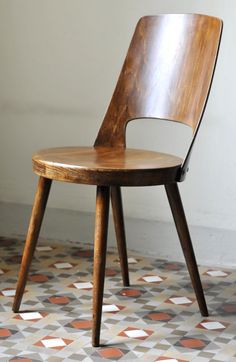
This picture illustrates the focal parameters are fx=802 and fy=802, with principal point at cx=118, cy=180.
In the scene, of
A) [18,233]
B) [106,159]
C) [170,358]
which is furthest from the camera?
[18,233]

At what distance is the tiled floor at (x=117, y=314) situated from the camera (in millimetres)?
2199

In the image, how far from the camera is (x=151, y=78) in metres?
2.60

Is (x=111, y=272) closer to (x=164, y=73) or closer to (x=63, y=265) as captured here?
(x=63, y=265)

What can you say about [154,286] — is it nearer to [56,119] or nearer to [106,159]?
[106,159]

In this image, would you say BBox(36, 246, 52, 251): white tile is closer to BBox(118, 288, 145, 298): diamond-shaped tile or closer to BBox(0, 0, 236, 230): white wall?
BBox(0, 0, 236, 230): white wall

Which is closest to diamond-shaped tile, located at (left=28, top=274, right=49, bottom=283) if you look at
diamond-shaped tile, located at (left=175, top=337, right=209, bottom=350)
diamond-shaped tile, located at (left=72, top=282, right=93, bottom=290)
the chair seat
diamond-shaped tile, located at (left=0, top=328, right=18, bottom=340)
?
diamond-shaped tile, located at (left=72, top=282, right=93, bottom=290)

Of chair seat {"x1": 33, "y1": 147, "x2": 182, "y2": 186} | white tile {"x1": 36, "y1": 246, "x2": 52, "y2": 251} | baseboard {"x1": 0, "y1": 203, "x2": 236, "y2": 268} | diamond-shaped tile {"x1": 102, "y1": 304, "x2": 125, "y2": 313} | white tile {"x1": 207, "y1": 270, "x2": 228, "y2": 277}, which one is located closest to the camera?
chair seat {"x1": 33, "y1": 147, "x2": 182, "y2": 186}

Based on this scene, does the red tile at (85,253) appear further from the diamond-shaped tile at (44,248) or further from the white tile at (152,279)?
the white tile at (152,279)

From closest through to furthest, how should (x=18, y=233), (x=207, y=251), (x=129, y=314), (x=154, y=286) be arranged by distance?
1. (x=129, y=314)
2. (x=154, y=286)
3. (x=207, y=251)
4. (x=18, y=233)

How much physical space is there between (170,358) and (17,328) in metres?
0.47

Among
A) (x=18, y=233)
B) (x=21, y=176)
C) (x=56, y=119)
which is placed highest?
(x=56, y=119)

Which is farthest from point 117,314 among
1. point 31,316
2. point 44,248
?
point 44,248

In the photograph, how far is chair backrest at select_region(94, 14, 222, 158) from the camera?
244 cm

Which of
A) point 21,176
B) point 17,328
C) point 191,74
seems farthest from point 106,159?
point 21,176
